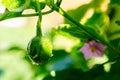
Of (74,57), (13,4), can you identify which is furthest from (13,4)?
(74,57)

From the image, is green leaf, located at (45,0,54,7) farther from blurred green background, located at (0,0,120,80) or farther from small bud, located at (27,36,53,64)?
blurred green background, located at (0,0,120,80)

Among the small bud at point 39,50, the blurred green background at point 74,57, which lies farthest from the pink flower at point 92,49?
the small bud at point 39,50

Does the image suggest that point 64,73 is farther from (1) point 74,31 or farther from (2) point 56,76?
(1) point 74,31

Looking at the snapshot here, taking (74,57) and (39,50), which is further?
(74,57)

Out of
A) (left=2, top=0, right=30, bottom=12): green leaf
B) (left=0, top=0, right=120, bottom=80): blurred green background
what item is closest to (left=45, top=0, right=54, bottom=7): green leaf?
(left=2, top=0, right=30, bottom=12): green leaf

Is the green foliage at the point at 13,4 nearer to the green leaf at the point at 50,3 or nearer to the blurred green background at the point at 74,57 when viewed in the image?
the green leaf at the point at 50,3

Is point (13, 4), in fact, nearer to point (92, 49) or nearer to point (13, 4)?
point (13, 4)

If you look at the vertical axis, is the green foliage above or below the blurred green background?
above
